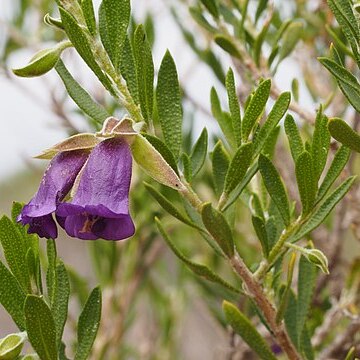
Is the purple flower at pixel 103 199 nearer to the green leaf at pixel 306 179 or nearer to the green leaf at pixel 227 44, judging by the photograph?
the green leaf at pixel 306 179

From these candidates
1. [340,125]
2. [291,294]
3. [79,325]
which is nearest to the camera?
[340,125]

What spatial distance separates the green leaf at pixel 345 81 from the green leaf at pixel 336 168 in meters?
0.05

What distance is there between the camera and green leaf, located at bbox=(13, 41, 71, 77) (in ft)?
1.99

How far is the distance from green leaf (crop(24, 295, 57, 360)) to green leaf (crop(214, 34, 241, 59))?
39cm

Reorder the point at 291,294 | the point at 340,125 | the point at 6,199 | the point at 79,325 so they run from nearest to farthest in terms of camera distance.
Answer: the point at 340,125, the point at 79,325, the point at 291,294, the point at 6,199

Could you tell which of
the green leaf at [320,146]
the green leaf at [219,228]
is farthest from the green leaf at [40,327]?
the green leaf at [320,146]

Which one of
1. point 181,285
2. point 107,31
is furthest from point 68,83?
point 181,285

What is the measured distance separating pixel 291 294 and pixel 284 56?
0.32 m

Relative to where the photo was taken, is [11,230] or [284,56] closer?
[11,230]

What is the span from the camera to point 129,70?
0.63m

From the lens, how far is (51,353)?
0.61 metres

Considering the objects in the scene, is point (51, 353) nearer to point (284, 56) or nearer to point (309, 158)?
point (309, 158)

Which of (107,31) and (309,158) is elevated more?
(107,31)

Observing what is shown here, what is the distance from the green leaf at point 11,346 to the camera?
601 millimetres
